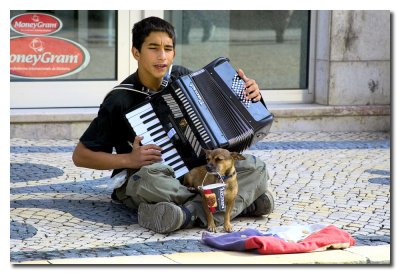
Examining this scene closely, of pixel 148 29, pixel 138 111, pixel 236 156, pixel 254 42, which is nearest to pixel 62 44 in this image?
pixel 254 42

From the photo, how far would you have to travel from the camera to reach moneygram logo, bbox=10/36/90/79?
8.56 meters

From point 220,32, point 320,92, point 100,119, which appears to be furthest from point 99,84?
point 100,119

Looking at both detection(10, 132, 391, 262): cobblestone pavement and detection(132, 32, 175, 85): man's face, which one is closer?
detection(10, 132, 391, 262): cobblestone pavement

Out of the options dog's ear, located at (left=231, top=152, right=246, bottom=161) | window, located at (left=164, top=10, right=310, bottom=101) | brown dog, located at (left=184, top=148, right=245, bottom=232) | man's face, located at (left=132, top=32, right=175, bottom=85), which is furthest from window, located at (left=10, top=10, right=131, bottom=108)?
dog's ear, located at (left=231, top=152, right=246, bottom=161)

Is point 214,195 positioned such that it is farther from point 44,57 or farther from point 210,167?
point 44,57

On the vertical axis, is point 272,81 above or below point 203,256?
above

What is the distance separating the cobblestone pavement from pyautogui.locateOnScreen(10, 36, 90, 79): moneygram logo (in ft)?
2.90

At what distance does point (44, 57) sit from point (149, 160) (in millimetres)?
3688

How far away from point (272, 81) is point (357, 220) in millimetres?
3841

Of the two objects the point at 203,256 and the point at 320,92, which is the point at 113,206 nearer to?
the point at 203,256

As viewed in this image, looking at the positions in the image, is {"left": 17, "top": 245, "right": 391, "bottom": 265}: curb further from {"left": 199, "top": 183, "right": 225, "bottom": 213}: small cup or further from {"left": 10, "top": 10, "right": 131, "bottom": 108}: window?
{"left": 10, "top": 10, "right": 131, "bottom": 108}: window

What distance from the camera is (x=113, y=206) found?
5867 mm

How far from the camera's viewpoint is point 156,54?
5.43 metres

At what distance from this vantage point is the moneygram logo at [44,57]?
8562 millimetres
